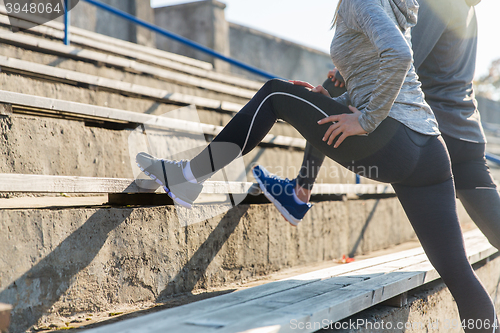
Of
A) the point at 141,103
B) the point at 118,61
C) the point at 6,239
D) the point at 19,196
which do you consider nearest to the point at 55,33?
the point at 118,61

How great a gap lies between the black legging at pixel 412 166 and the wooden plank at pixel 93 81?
152cm

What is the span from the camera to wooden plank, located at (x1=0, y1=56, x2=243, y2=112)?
2.44 meters

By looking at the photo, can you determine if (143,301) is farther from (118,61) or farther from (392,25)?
(118,61)

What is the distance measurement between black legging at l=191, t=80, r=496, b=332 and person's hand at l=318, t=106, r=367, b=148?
30 mm

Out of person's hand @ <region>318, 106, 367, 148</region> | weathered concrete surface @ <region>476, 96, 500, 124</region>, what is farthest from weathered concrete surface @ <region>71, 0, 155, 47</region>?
weathered concrete surface @ <region>476, 96, 500, 124</region>

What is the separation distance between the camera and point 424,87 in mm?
2105

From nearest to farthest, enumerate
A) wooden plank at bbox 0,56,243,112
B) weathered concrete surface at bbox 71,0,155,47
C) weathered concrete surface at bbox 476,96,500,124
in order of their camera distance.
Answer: wooden plank at bbox 0,56,243,112 < weathered concrete surface at bbox 71,0,155,47 < weathered concrete surface at bbox 476,96,500,124

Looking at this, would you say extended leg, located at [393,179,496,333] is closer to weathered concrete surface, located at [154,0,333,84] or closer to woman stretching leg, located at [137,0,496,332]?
woman stretching leg, located at [137,0,496,332]

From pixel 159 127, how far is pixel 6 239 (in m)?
1.44

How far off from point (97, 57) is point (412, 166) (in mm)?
2660

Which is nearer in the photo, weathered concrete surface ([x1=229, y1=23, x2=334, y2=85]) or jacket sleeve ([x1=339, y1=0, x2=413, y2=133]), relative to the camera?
jacket sleeve ([x1=339, y1=0, x2=413, y2=133])

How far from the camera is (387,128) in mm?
1496

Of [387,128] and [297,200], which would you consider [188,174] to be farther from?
[387,128]
